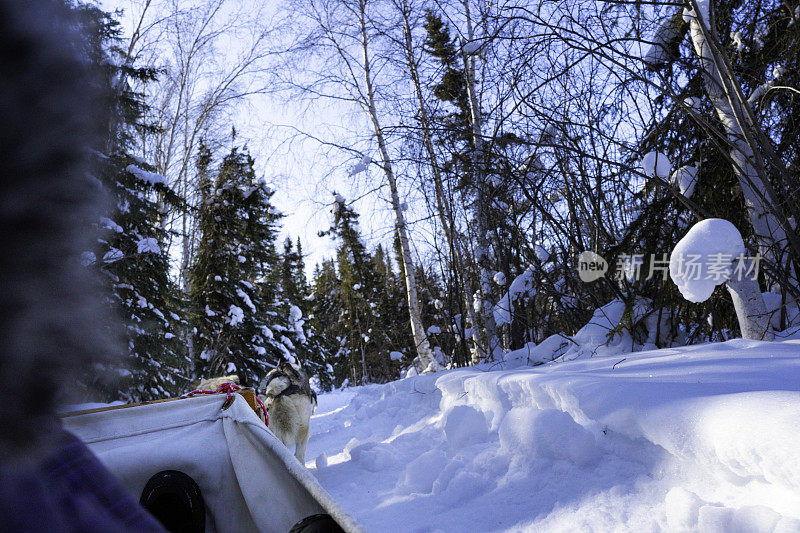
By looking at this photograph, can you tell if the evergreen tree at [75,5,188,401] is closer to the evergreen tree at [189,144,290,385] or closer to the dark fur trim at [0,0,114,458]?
the evergreen tree at [189,144,290,385]

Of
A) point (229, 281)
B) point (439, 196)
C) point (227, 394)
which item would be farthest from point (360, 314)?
point (227, 394)

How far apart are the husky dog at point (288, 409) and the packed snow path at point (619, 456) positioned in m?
1.06

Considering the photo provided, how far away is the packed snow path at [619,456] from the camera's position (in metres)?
1.36

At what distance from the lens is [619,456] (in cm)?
191

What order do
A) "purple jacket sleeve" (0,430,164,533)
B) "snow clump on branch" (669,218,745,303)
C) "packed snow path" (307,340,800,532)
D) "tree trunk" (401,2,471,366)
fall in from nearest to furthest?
"purple jacket sleeve" (0,430,164,533), "packed snow path" (307,340,800,532), "snow clump on branch" (669,218,745,303), "tree trunk" (401,2,471,366)

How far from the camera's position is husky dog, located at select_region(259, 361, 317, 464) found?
13.7 feet

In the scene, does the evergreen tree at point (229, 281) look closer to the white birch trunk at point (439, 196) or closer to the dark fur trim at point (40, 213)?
the white birch trunk at point (439, 196)

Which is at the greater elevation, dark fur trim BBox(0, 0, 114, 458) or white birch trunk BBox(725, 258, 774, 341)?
dark fur trim BBox(0, 0, 114, 458)

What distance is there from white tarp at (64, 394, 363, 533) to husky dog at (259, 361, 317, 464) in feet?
6.87

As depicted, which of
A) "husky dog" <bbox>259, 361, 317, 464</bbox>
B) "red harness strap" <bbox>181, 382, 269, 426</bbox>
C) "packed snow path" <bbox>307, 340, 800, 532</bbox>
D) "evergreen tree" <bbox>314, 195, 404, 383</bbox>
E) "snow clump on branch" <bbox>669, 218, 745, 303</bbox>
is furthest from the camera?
"evergreen tree" <bbox>314, 195, 404, 383</bbox>

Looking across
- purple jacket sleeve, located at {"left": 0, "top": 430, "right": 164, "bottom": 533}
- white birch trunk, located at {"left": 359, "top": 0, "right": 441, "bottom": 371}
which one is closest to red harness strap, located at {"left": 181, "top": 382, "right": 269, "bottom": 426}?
purple jacket sleeve, located at {"left": 0, "top": 430, "right": 164, "bottom": 533}

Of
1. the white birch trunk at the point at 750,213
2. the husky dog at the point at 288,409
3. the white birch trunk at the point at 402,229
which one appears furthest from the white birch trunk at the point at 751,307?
the white birch trunk at the point at 402,229

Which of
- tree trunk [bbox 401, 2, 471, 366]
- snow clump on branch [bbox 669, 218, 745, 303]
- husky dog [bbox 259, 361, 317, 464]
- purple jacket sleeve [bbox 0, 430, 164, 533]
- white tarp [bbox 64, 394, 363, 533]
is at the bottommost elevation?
husky dog [bbox 259, 361, 317, 464]

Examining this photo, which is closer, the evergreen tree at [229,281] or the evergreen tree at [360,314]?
the evergreen tree at [229,281]
